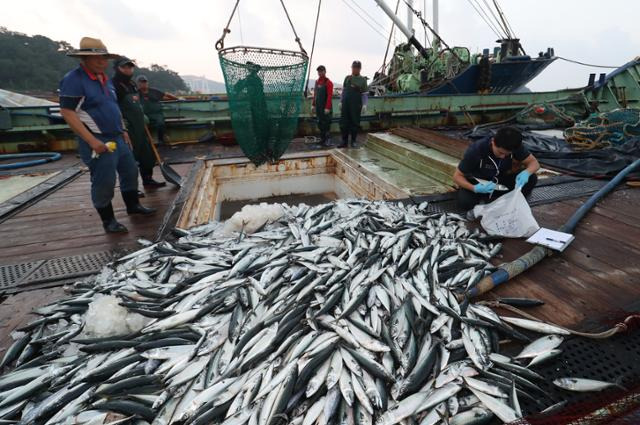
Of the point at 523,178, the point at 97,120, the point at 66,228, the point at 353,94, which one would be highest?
the point at 353,94

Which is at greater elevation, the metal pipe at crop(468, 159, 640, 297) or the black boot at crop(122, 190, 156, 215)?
the black boot at crop(122, 190, 156, 215)

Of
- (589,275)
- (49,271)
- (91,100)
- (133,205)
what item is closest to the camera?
(589,275)

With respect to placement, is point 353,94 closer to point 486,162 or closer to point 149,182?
point 486,162

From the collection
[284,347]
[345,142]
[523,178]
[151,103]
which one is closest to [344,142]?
[345,142]

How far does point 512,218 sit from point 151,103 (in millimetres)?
9486

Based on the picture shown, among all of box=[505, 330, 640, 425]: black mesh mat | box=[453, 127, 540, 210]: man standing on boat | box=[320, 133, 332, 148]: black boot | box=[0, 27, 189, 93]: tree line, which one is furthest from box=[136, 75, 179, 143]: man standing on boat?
box=[0, 27, 189, 93]: tree line

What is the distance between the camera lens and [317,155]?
30.3 feet

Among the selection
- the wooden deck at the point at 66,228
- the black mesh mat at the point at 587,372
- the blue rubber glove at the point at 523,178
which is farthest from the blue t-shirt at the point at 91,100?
the blue rubber glove at the point at 523,178

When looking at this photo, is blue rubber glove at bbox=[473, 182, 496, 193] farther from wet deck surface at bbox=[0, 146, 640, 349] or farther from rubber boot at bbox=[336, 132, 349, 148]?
rubber boot at bbox=[336, 132, 349, 148]

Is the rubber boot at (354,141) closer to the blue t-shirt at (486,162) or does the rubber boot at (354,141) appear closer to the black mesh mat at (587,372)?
the blue t-shirt at (486,162)

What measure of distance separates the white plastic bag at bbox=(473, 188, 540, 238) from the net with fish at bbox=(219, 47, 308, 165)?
148 inches

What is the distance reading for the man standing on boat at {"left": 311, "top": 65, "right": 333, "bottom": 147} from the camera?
9119 millimetres

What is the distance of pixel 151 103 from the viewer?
914 centimetres

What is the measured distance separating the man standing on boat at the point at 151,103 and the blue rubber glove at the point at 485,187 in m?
8.74
